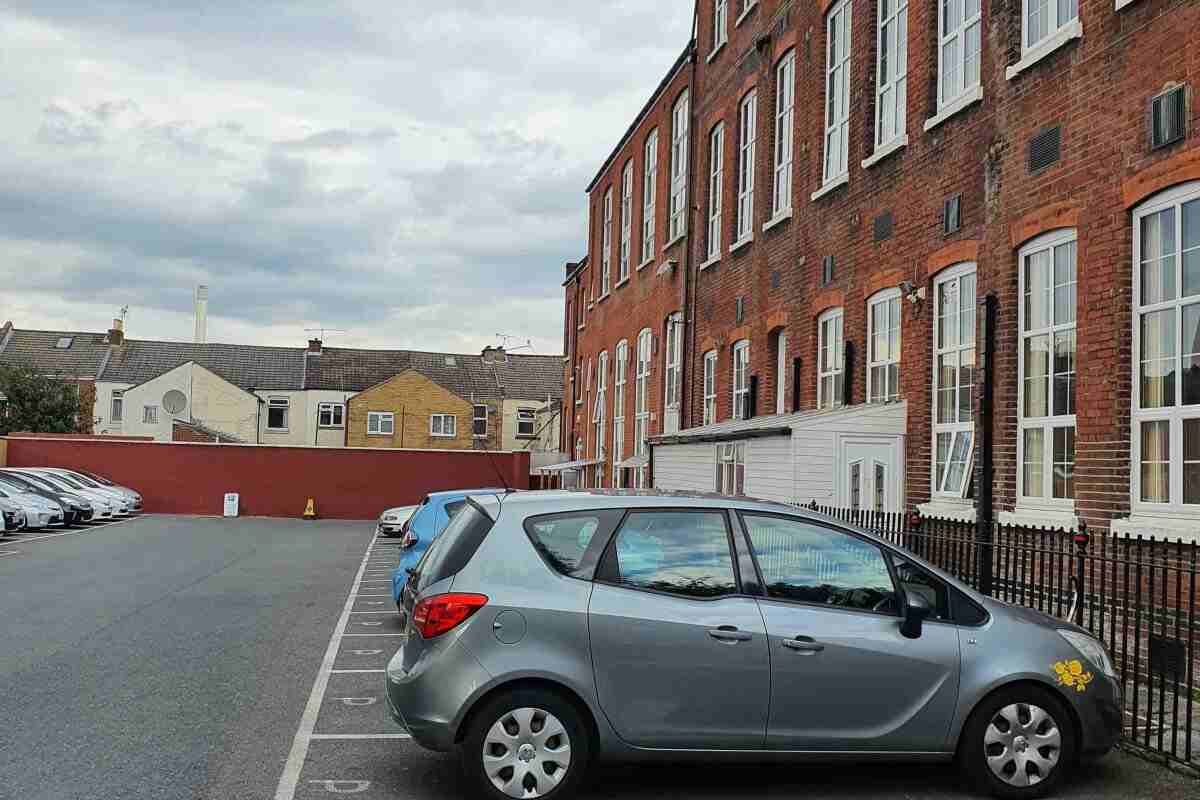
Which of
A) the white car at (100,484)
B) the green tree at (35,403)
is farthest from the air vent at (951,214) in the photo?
the green tree at (35,403)

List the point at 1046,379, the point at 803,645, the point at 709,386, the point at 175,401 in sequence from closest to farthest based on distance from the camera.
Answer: the point at 803,645
the point at 1046,379
the point at 709,386
the point at 175,401

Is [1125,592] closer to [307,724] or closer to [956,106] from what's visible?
[307,724]

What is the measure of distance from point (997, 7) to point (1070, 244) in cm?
298

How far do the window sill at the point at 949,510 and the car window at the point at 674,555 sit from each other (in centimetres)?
661

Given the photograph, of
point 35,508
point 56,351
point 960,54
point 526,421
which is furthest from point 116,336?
point 960,54

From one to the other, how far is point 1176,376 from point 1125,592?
105 inches

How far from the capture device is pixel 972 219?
43.3 feet

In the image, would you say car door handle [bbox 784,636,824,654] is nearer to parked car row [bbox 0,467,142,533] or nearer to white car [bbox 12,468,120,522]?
parked car row [bbox 0,467,142,533]

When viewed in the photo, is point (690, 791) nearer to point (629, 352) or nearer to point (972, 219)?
point (972, 219)

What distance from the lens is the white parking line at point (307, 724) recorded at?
21.9 feet

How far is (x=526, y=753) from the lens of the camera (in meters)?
6.21

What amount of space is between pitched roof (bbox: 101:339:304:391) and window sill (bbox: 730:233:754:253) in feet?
181

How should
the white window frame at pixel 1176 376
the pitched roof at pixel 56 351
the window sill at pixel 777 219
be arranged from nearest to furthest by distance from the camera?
the white window frame at pixel 1176 376 → the window sill at pixel 777 219 → the pitched roof at pixel 56 351

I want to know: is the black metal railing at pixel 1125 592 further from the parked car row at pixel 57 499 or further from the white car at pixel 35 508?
the white car at pixel 35 508
